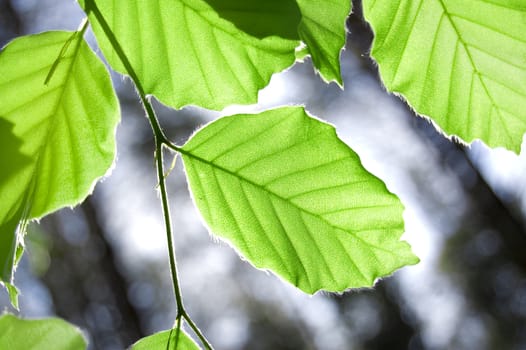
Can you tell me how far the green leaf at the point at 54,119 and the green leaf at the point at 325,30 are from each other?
0.50 feet

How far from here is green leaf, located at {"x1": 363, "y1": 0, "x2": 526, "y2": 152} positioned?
555 millimetres

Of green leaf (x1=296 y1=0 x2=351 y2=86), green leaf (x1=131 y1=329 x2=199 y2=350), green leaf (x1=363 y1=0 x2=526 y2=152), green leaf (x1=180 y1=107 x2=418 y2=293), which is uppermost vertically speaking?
green leaf (x1=296 y1=0 x2=351 y2=86)

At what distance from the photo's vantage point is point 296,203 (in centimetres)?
57

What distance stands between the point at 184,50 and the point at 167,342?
23cm

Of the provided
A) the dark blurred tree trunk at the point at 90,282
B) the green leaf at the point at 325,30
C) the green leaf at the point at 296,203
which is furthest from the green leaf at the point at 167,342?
the dark blurred tree trunk at the point at 90,282

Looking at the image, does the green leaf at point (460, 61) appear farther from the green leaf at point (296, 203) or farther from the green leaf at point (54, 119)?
the green leaf at point (54, 119)

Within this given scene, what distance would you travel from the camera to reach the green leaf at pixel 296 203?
1.80ft

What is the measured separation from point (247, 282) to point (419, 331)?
2007 millimetres

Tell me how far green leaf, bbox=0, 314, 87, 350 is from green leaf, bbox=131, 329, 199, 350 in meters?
0.14

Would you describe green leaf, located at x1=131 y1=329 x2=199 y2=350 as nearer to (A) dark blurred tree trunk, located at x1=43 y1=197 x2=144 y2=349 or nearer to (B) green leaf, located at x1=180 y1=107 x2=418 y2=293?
(B) green leaf, located at x1=180 y1=107 x2=418 y2=293

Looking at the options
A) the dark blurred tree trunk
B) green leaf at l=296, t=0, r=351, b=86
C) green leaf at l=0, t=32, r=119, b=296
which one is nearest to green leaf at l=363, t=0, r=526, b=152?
green leaf at l=296, t=0, r=351, b=86

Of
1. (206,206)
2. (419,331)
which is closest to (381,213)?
(206,206)

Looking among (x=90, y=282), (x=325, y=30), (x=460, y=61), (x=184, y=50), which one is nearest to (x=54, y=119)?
(x=184, y=50)

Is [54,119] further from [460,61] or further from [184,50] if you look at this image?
[460,61]
